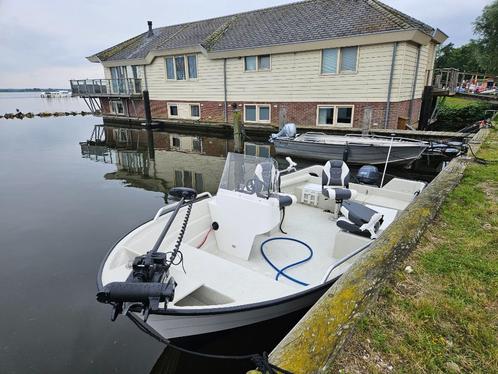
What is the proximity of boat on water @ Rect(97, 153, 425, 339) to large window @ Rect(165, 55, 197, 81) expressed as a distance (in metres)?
14.6

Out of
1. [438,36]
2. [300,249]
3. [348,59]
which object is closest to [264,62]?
[348,59]

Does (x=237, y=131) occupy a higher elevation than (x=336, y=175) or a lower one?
lower

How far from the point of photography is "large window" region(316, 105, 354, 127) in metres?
13.7

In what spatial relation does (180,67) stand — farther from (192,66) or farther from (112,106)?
(112,106)

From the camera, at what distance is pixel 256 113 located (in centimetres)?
1652

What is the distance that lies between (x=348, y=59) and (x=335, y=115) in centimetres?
240

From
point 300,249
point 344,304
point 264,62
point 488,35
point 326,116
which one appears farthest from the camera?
point 488,35

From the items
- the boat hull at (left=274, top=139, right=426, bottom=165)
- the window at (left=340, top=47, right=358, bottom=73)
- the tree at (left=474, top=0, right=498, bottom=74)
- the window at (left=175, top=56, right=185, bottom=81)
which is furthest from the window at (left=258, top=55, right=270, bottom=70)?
the tree at (left=474, top=0, right=498, bottom=74)

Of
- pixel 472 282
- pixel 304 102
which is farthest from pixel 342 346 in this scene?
pixel 304 102

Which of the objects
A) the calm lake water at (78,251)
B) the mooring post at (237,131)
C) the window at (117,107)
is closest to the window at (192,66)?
the calm lake water at (78,251)

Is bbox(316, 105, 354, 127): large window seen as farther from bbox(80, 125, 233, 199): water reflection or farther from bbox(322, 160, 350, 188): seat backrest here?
bbox(322, 160, 350, 188): seat backrest

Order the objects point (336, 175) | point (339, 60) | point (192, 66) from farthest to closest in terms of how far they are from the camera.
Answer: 1. point (192, 66)
2. point (339, 60)
3. point (336, 175)

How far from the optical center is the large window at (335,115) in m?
13.7

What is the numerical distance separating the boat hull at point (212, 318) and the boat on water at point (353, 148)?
276 inches
